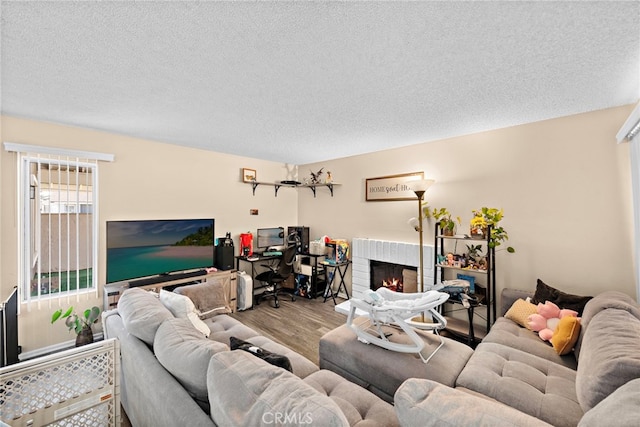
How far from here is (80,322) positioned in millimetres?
2826

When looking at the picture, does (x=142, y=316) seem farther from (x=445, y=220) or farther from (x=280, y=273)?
(x=445, y=220)

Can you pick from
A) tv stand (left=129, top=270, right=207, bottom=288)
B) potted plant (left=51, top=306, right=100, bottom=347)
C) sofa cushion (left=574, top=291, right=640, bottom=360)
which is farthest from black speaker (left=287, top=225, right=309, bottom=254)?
sofa cushion (left=574, top=291, right=640, bottom=360)

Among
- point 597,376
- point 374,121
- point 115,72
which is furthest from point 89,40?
point 597,376

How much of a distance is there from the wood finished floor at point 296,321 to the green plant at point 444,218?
1.80 metres

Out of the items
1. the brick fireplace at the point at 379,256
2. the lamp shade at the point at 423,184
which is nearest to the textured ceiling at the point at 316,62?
the lamp shade at the point at 423,184

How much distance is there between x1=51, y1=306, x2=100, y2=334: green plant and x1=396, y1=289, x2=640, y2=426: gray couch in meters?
3.26

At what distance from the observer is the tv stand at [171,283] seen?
9.59 feet

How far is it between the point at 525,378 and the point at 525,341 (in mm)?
550

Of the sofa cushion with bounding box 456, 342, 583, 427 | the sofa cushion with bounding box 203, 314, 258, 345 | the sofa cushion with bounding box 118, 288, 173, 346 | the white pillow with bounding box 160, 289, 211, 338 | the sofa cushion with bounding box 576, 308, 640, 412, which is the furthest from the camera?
the sofa cushion with bounding box 203, 314, 258, 345

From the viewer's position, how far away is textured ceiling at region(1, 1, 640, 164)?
1.23 meters

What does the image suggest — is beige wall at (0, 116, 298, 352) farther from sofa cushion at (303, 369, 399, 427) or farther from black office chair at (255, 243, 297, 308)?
sofa cushion at (303, 369, 399, 427)

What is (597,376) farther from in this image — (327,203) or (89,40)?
(327,203)

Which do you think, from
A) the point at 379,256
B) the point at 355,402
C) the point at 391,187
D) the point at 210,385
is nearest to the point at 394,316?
the point at 355,402

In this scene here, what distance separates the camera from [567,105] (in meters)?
2.27
